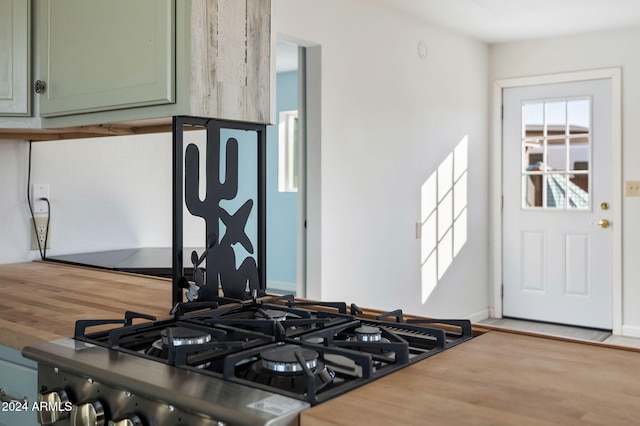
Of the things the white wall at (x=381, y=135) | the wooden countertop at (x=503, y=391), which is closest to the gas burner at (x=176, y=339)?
the wooden countertop at (x=503, y=391)

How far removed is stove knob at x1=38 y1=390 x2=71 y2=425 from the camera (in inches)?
44.9

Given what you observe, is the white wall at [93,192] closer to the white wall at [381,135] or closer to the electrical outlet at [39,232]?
the electrical outlet at [39,232]

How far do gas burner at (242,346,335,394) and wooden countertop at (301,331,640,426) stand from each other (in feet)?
0.28

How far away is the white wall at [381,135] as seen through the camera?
11.7 ft

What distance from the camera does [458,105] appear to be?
4855 millimetres

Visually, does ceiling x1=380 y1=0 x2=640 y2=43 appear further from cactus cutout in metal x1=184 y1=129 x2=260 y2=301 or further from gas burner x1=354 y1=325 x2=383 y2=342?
gas burner x1=354 y1=325 x2=383 y2=342

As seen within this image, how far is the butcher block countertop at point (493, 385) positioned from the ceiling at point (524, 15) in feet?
10.2

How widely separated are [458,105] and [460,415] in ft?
14.0

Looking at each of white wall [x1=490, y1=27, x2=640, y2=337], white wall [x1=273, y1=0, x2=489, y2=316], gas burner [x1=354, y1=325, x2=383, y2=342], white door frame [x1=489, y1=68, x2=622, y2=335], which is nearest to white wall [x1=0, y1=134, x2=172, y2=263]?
white wall [x1=273, y1=0, x2=489, y2=316]

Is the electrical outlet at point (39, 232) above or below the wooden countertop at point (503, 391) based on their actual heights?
above

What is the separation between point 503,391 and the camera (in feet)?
3.04

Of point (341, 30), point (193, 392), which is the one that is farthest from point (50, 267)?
point (341, 30)

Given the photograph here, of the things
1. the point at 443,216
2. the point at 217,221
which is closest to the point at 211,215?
the point at 217,221

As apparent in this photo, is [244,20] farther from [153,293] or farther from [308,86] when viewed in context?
[308,86]
